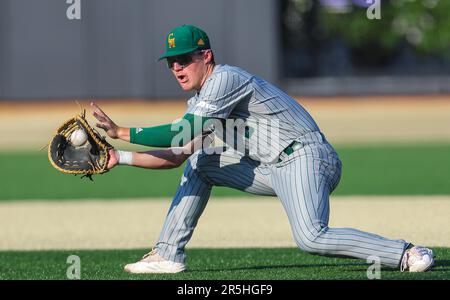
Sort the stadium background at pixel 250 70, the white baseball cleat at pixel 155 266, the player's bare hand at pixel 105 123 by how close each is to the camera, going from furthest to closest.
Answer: the stadium background at pixel 250 70
the white baseball cleat at pixel 155 266
the player's bare hand at pixel 105 123

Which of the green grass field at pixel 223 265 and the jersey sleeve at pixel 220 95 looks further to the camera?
the green grass field at pixel 223 265

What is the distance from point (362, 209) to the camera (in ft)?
33.2

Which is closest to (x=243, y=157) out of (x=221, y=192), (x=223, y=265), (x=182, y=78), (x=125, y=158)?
(x=182, y=78)

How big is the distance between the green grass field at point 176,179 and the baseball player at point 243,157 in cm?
558

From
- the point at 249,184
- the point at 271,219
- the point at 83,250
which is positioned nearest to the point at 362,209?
the point at 271,219

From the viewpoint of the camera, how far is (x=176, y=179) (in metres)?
14.1

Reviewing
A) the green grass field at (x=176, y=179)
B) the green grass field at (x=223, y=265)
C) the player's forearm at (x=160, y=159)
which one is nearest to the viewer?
the player's forearm at (x=160, y=159)

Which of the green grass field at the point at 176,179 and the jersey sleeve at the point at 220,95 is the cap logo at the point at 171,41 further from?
the green grass field at the point at 176,179

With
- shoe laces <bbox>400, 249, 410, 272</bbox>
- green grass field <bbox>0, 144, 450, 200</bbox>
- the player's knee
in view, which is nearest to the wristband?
the player's knee

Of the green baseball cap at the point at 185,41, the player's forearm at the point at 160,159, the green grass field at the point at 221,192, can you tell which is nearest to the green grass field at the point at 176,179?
the green grass field at the point at 221,192

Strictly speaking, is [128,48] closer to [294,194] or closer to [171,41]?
[171,41]

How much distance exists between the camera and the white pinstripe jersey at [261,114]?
6.07m

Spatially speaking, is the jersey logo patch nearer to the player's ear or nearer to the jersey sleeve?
the jersey sleeve
